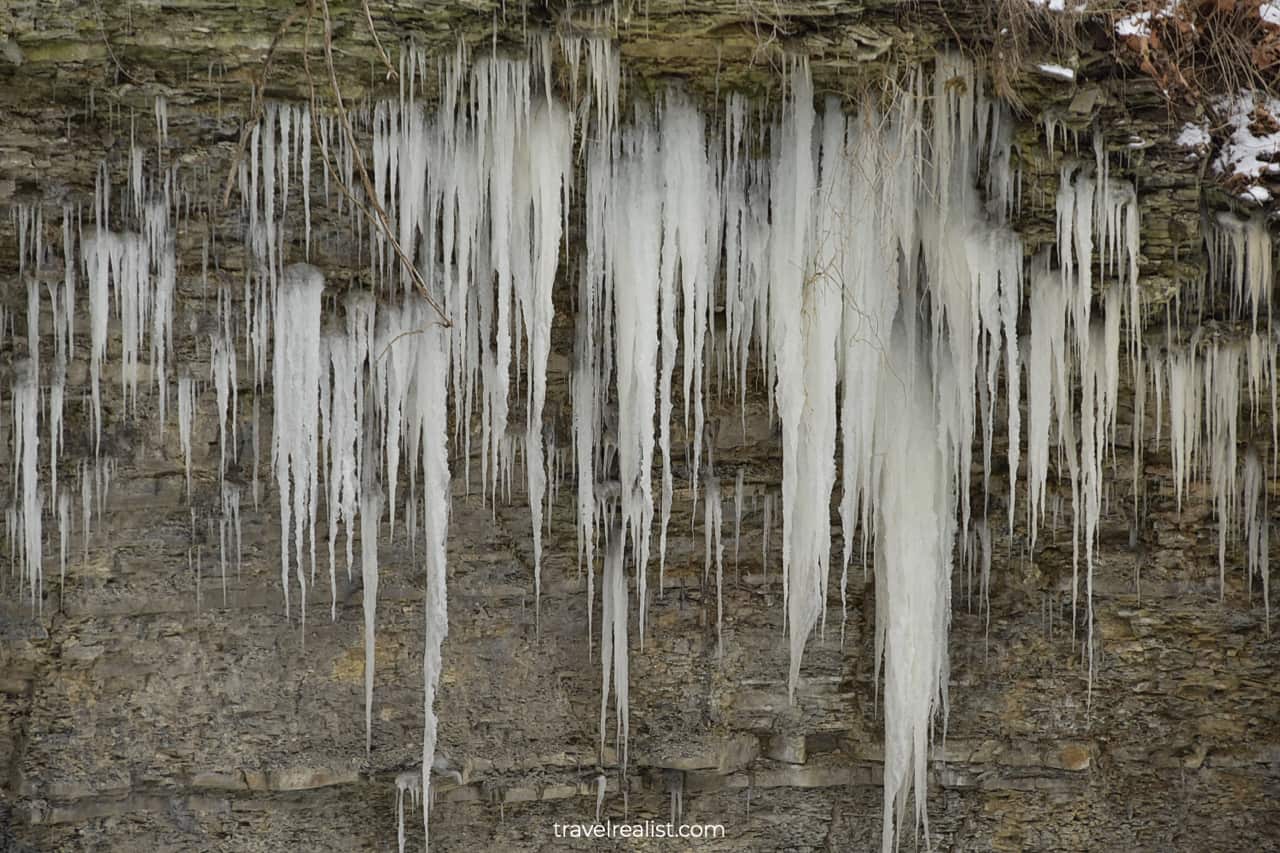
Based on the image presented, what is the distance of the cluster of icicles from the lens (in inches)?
171

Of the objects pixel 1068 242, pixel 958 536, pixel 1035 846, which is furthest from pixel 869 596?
pixel 1068 242

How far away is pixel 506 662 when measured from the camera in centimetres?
595

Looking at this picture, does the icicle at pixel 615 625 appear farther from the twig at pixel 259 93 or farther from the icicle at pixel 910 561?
the twig at pixel 259 93

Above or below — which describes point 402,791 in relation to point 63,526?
below

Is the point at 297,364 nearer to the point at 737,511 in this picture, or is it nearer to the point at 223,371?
the point at 223,371

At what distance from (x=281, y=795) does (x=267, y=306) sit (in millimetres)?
2297

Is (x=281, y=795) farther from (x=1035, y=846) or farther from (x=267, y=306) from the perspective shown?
(x=1035, y=846)

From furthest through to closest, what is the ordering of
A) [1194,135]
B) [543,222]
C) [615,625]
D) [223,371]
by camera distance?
[615,625]
[223,371]
[543,222]
[1194,135]

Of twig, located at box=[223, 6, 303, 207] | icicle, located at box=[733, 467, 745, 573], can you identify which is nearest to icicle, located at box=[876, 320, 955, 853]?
icicle, located at box=[733, 467, 745, 573]

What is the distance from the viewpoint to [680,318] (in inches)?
214

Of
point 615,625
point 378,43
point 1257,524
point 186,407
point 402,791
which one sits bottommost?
point 402,791

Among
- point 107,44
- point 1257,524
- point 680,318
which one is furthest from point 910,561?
point 107,44

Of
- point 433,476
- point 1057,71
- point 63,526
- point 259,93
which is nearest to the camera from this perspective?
point 259,93

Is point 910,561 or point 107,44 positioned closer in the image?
point 107,44
